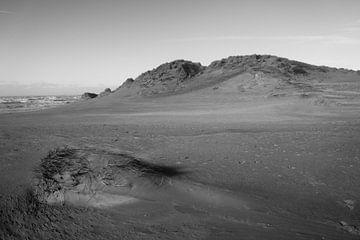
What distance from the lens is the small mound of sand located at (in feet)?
15.3

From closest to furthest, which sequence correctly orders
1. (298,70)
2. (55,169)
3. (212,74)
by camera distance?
(55,169) → (298,70) → (212,74)

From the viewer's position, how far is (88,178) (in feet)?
16.1

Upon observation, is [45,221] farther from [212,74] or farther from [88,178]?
[212,74]

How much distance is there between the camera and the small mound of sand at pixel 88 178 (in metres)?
Result: 4.65

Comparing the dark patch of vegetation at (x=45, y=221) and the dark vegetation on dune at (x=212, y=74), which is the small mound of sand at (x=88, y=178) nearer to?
the dark patch of vegetation at (x=45, y=221)

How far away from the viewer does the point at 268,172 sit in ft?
21.2

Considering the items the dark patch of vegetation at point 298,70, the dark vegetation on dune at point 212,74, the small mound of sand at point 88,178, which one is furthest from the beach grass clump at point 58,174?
the dark patch of vegetation at point 298,70

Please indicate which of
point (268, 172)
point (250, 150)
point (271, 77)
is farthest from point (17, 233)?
point (271, 77)

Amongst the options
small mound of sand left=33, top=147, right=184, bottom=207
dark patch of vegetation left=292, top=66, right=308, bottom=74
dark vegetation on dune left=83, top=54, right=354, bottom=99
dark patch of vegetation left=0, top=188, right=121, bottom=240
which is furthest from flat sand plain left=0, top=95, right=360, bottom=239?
dark patch of vegetation left=292, top=66, right=308, bottom=74

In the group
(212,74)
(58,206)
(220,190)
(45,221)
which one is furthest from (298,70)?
(45,221)

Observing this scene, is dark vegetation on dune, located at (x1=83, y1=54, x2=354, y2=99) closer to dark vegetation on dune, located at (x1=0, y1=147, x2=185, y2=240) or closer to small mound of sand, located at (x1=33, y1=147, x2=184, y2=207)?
small mound of sand, located at (x1=33, y1=147, x2=184, y2=207)

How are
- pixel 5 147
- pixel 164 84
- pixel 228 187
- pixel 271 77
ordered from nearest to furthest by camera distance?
1. pixel 228 187
2. pixel 5 147
3. pixel 271 77
4. pixel 164 84

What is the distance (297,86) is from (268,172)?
2157cm

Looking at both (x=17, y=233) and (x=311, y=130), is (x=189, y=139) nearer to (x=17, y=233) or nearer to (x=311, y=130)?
(x=311, y=130)
